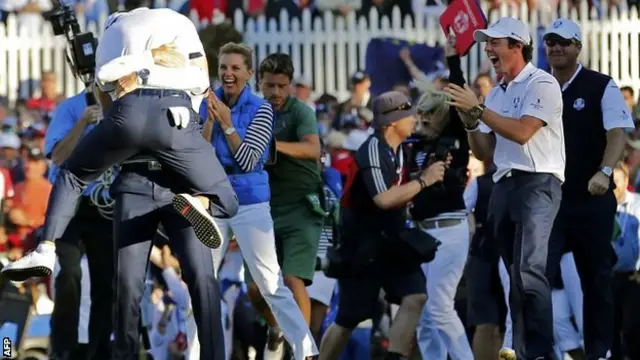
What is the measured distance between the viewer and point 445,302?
1238cm

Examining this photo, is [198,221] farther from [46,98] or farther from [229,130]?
[46,98]

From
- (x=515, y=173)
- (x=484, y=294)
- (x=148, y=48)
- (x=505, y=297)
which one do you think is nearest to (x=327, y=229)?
(x=484, y=294)

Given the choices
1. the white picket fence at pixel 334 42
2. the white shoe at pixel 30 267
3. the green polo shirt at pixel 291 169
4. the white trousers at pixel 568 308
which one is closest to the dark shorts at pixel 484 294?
the white trousers at pixel 568 308

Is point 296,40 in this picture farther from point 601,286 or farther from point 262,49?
point 601,286

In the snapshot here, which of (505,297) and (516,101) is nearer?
(516,101)

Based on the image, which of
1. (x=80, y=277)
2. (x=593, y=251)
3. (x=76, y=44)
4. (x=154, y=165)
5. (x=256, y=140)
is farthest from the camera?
(x=80, y=277)

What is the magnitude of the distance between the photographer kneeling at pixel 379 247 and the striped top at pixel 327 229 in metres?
0.53

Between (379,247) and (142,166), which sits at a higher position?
(142,166)

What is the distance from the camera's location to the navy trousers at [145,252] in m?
9.67

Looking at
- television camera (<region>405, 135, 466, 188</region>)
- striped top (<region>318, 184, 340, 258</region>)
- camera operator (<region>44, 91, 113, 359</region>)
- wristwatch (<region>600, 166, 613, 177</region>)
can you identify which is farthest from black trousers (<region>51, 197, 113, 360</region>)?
wristwatch (<region>600, 166, 613, 177</region>)

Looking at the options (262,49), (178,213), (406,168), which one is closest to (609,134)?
(406,168)

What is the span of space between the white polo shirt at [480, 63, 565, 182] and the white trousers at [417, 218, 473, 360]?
4.86ft

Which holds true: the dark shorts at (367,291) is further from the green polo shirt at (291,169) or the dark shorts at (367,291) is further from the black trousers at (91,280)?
the black trousers at (91,280)

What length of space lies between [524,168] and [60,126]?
11.3ft
